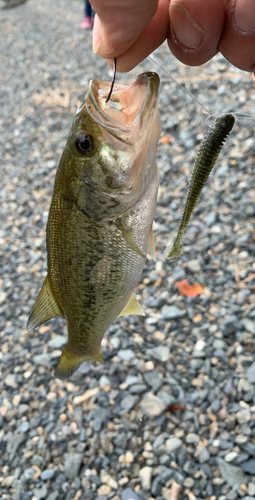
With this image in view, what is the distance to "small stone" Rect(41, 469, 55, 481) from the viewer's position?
8.31 feet

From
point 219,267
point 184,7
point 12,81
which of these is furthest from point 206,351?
point 12,81

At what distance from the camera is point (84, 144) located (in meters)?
1.44

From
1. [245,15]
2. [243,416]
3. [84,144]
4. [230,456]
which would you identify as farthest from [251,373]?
[245,15]

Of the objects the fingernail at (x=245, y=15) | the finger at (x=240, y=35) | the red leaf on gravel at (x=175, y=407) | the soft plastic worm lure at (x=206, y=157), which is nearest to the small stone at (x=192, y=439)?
the red leaf on gravel at (x=175, y=407)

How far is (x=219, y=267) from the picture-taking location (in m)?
3.50

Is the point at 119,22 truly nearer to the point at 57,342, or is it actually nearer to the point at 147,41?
the point at 147,41

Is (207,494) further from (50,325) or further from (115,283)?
(50,325)

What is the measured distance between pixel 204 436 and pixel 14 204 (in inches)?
144

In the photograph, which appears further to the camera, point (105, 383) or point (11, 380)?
point (11, 380)

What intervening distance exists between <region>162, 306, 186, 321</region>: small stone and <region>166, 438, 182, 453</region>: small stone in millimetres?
945

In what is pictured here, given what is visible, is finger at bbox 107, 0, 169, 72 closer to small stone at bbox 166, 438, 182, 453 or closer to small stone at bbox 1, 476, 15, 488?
small stone at bbox 166, 438, 182, 453

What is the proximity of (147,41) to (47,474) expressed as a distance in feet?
8.46

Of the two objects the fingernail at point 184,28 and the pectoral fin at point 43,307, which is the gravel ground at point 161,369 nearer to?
the pectoral fin at point 43,307

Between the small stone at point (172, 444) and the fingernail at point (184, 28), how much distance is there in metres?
2.30
